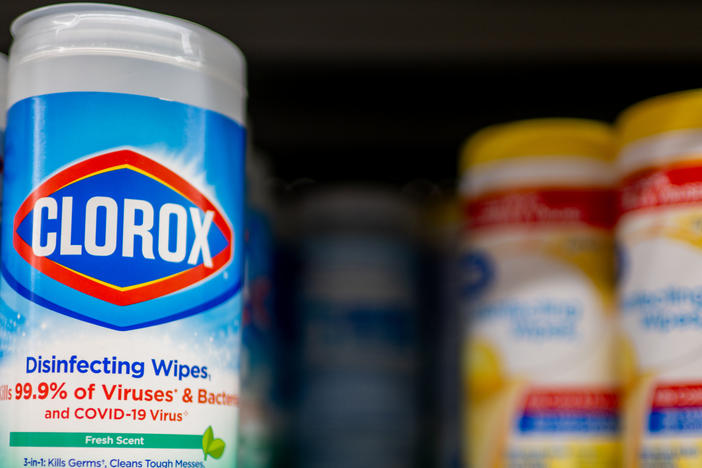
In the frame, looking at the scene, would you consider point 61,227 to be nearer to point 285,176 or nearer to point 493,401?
point 493,401

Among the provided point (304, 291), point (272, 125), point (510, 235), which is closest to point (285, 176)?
point (272, 125)

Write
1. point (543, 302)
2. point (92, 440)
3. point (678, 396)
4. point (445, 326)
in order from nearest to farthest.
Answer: point (92, 440)
point (678, 396)
point (543, 302)
point (445, 326)

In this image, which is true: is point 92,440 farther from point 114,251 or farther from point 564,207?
point 564,207

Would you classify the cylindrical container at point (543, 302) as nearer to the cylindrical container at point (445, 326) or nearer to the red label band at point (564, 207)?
the red label band at point (564, 207)

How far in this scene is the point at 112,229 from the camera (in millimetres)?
493

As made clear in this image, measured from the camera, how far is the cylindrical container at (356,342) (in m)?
0.88

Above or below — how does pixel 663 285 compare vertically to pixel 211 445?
above

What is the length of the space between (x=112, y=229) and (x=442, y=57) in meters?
0.47

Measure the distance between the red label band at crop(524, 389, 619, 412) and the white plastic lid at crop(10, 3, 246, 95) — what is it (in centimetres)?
34

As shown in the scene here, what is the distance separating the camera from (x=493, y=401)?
0.70 meters

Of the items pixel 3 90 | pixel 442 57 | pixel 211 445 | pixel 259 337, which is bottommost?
pixel 211 445

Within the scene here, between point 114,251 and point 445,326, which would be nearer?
point 114,251

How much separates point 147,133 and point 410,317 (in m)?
0.46

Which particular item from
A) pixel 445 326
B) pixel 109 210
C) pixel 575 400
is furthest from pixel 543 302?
pixel 109 210
